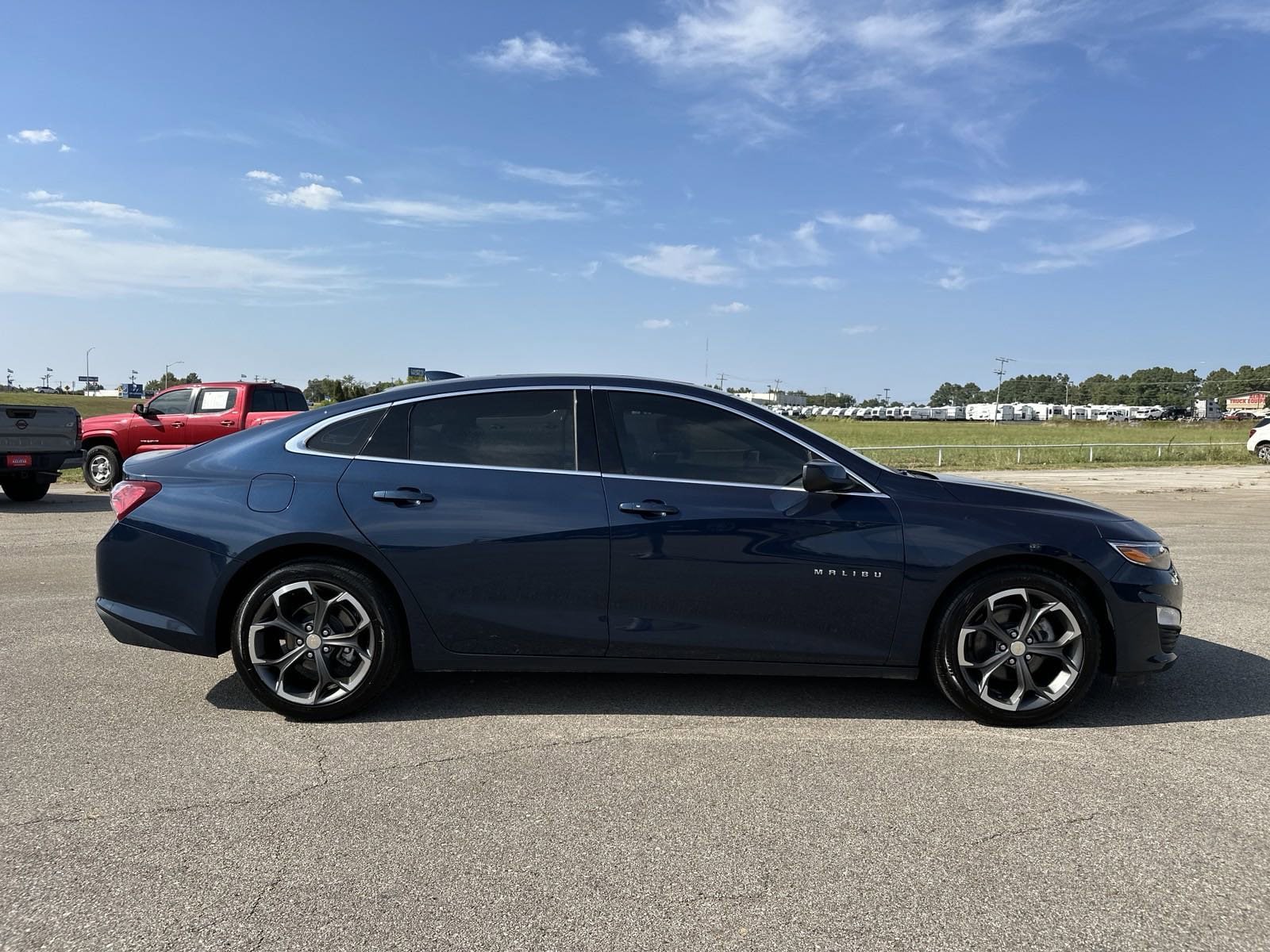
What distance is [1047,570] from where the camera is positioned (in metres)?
4.21

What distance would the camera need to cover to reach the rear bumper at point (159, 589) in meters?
4.21

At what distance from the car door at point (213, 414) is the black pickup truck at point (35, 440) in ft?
6.67

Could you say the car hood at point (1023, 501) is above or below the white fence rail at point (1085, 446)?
above

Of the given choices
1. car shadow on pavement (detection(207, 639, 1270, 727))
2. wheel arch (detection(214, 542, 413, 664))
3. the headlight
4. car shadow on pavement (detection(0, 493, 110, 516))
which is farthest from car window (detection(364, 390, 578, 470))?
car shadow on pavement (detection(0, 493, 110, 516))

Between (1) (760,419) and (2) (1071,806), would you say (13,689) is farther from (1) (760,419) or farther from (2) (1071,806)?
(2) (1071,806)

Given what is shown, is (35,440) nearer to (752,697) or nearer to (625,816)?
(752,697)

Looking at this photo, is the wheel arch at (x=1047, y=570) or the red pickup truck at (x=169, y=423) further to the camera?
the red pickup truck at (x=169, y=423)

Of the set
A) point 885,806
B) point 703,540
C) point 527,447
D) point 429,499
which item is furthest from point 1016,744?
point 429,499

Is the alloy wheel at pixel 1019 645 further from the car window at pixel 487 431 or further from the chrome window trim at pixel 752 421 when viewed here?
the car window at pixel 487 431

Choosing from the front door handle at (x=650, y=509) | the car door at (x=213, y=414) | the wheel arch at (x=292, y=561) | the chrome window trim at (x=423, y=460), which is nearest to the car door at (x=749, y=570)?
the front door handle at (x=650, y=509)

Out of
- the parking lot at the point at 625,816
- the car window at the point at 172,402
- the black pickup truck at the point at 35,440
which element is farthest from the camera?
the car window at the point at 172,402

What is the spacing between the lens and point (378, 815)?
3.24 meters

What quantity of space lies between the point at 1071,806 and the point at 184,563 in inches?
153

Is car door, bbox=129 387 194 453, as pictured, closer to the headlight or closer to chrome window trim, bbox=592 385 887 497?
chrome window trim, bbox=592 385 887 497
